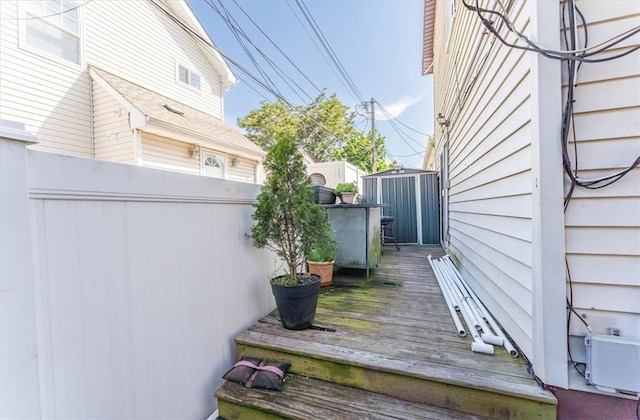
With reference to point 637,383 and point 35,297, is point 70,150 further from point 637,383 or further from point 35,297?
point 637,383

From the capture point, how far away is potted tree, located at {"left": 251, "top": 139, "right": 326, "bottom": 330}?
2121 millimetres

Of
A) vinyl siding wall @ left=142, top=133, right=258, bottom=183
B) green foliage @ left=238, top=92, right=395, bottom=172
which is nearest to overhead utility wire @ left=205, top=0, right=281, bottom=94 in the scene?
vinyl siding wall @ left=142, top=133, right=258, bottom=183

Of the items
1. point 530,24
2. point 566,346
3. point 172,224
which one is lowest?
point 566,346

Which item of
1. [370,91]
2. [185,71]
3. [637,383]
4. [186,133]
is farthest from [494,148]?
[370,91]

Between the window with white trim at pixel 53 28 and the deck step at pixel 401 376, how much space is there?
235 inches

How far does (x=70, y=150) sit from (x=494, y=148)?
21.8ft

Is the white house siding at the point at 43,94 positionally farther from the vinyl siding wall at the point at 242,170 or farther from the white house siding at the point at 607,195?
the white house siding at the point at 607,195

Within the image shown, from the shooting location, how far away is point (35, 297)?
1.05m

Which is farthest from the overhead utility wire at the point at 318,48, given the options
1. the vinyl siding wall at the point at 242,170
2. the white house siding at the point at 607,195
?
the white house siding at the point at 607,195

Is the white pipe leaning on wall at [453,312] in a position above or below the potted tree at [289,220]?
below

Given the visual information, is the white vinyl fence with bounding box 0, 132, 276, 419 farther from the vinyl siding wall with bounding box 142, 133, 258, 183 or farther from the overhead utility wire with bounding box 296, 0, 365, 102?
the overhead utility wire with bounding box 296, 0, 365, 102

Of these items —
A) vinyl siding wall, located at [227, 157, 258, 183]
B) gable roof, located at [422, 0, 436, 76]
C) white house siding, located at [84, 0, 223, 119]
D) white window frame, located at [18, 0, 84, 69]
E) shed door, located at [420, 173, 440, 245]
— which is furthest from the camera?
vinyl siding wall, located at [227, 157, 258, 183]

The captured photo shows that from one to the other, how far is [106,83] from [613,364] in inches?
284

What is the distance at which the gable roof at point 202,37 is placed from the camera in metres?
6.66
